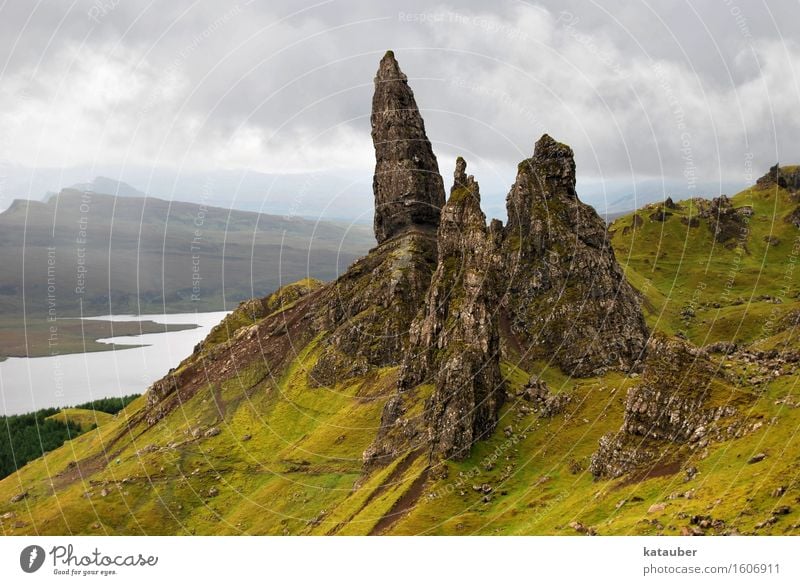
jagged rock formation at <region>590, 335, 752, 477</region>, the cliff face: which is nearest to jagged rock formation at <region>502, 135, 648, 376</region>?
the cliff face

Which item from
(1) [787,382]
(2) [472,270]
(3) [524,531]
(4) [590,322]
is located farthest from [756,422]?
(4) [590,322]

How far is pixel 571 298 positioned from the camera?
612 feet

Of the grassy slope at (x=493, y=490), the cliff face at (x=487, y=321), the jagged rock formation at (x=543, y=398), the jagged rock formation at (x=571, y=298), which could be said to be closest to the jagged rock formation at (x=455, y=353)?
the cliff face at (x=487, y=321)

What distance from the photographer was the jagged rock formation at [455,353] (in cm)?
13838

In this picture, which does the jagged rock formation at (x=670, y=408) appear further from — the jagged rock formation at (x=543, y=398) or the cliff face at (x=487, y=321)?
the cliff face at (x=487, y=321)

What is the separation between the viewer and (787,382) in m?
105

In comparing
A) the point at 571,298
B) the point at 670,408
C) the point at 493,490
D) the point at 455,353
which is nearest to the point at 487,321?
the point at 455,353

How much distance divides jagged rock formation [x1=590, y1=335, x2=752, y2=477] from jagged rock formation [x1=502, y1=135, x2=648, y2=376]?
60.9 meters

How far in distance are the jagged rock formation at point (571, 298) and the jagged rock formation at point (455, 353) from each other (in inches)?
982

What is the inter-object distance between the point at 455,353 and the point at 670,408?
46.8 meters

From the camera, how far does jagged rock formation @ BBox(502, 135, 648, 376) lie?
582 ft

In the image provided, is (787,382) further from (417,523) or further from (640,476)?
(417,523)

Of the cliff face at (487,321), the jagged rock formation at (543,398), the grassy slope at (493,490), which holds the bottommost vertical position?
the grassy slope at (493,490)

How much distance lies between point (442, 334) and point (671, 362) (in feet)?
193
